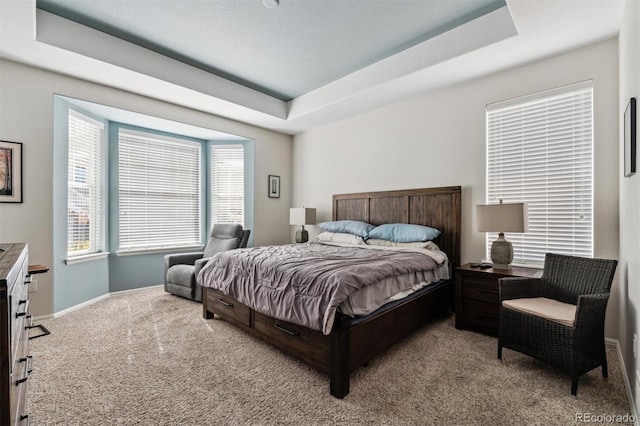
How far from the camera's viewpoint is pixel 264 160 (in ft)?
17.7

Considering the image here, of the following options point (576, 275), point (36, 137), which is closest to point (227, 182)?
point (36, 137)

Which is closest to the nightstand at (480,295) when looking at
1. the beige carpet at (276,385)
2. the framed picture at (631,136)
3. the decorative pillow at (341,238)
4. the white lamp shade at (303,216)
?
the beige carpet at (276,385)

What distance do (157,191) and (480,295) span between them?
4771 millimetres

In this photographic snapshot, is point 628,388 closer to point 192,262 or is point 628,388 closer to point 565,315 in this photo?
point 565,315

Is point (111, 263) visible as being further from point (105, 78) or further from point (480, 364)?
point (480, 364)

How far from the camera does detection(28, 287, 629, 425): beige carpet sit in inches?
65.6

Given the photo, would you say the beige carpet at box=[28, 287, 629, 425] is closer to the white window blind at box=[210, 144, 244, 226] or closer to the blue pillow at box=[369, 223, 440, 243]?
the blue pillow at box=[369, 223, 440, 243]

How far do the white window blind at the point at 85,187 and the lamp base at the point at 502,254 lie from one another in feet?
15.9

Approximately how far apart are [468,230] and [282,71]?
10.1ft

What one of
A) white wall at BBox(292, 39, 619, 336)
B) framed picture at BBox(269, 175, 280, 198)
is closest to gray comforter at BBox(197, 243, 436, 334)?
white wall at BBox(292, 39, 619, 336)

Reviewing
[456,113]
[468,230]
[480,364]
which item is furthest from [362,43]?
[480,364]

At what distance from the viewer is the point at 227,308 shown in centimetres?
290

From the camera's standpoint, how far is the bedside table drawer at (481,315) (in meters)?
2.68

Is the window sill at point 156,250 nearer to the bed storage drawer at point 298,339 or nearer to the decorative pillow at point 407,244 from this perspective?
the bed storage drawer at point 298,339
